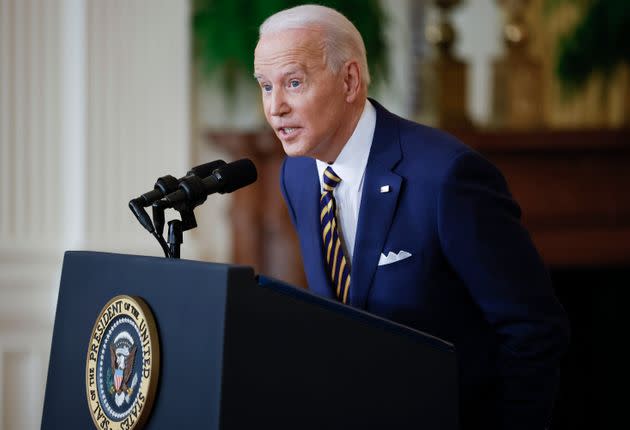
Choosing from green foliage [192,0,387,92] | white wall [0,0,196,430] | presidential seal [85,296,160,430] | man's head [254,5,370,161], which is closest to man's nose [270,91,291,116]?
man's head [254,5,370,161]

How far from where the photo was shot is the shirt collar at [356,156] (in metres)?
1.76

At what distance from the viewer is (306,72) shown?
63.7 inches

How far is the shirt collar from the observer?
5.79 feet

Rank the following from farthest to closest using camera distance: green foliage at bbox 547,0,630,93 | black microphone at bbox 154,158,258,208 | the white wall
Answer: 1. green foliage at bbox 547,0,630,93
2. the white wall
3. black microphone at bbox 154,158,258,208

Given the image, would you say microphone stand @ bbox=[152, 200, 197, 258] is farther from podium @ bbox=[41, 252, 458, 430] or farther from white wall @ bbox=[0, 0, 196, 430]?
white wall @ bbox=[0, 0, 196, 430]

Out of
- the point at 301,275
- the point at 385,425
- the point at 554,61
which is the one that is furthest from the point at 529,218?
the point at 385,425

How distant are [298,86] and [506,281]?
523 millimetres

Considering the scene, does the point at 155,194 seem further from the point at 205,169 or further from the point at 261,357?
the point at 261,357

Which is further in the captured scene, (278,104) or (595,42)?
(595,42)

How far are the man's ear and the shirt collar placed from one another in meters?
0.08

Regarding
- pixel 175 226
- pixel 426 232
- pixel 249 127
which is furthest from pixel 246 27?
pixel 175 226

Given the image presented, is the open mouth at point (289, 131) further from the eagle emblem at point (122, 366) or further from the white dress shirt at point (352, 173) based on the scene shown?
the eagle emblem at point (122, 366)

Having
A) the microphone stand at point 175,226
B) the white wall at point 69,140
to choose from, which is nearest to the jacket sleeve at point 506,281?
the microphone stand at point 175,226

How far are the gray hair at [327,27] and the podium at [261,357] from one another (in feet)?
1.75
